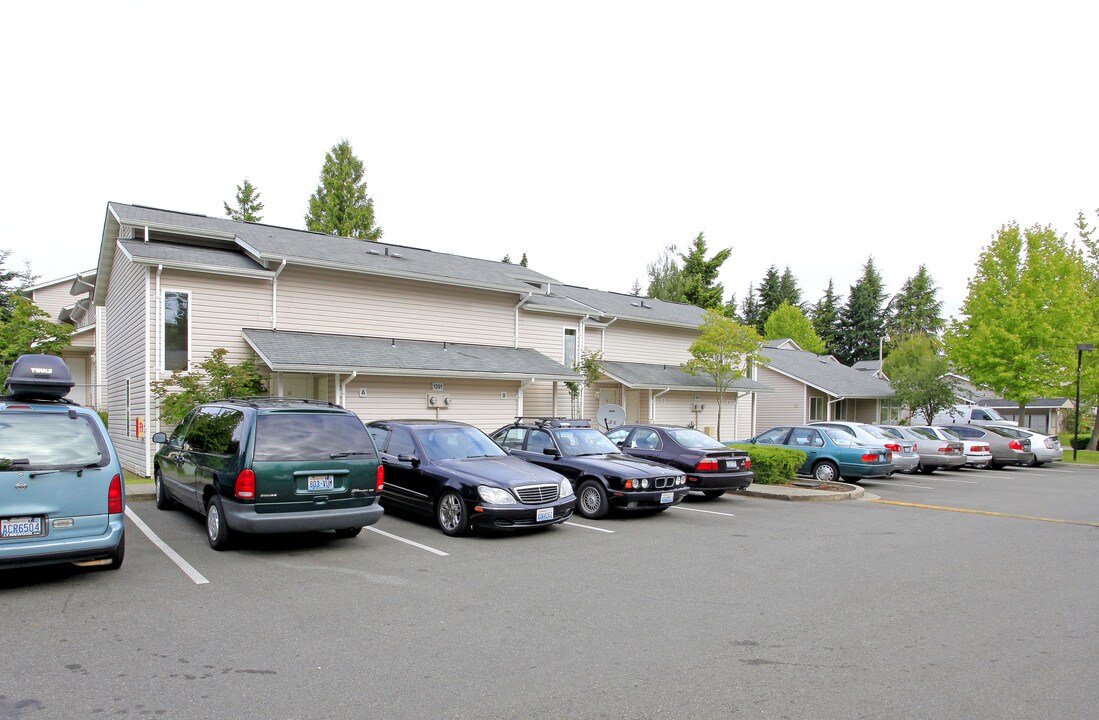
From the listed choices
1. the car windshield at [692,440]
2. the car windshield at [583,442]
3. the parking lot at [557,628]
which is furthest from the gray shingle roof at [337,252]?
the parking lot at [557,628]

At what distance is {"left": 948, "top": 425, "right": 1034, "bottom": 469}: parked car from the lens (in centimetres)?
2353

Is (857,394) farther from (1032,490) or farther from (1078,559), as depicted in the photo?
(1078,559)

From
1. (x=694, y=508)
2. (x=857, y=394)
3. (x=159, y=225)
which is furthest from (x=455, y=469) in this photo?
(x=857, y=394)

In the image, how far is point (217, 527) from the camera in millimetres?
8352

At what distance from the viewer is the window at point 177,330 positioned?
15.3 meters

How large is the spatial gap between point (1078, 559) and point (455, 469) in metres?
7.98

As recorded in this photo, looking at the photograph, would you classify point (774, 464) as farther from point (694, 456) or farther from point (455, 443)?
point (455, 443)

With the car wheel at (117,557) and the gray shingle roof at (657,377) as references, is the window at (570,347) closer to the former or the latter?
the gray shingle roof at (657,377)

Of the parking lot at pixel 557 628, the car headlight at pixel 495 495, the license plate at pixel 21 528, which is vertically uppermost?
the license plate at pixel 21 528

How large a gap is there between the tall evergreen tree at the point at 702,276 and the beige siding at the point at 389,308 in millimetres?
30046

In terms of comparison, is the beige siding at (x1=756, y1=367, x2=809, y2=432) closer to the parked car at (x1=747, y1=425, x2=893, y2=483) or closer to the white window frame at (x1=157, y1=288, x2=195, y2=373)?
the parked car at (x1=747, y1=425, x2=893, y2=483)

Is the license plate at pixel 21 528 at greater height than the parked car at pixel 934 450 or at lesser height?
greater

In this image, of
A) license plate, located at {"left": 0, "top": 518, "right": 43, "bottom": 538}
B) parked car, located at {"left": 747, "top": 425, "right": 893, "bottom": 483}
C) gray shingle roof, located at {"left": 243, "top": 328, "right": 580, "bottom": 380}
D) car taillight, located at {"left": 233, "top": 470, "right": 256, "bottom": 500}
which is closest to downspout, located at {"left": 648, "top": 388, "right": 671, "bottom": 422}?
gray shingle roof, located at {"left": 243, "top": 328, "right": 580, "bottom": 380}

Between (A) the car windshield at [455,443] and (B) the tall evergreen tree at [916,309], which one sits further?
(B) the tall evergreen tree at [916,309]
